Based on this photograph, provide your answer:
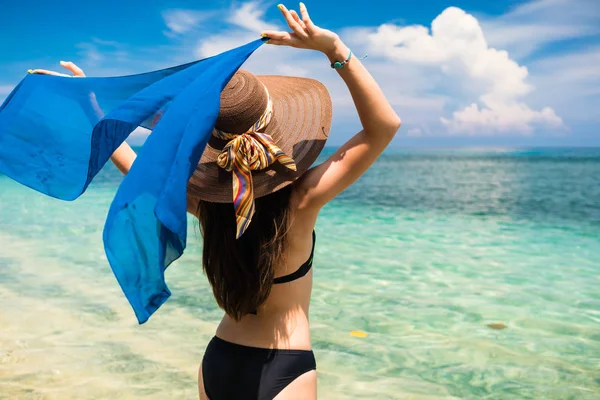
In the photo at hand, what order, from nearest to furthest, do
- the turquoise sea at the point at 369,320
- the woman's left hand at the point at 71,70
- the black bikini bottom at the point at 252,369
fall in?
the black bikini bottom at the point at 252,369 < the woman's left hand at the point at 71,70 < the turquoise sea at the point at 369,320

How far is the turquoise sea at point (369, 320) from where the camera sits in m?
3.97

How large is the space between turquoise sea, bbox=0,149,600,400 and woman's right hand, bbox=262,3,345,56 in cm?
274

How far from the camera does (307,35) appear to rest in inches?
Result: 66.1

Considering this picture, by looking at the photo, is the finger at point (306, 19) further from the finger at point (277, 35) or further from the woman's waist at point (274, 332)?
the woman's waist at point (274, 332)

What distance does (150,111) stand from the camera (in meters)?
1.84

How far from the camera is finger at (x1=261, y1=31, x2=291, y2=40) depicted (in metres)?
1.73

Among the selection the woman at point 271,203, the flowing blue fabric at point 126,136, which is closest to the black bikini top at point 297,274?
the woman at point 271,203

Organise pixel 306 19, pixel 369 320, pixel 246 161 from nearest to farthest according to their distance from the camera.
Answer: pixel 306 19 < pixel 246 161 < pixel 369 320

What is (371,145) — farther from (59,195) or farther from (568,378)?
(568,378)

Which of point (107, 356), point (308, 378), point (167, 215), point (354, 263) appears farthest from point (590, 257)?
point (167, 215)

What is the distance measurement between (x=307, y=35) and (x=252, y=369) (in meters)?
1.12

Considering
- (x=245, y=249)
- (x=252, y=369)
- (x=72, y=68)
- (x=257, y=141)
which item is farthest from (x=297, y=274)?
(x=72, y=68)

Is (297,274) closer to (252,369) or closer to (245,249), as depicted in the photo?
(245,249)

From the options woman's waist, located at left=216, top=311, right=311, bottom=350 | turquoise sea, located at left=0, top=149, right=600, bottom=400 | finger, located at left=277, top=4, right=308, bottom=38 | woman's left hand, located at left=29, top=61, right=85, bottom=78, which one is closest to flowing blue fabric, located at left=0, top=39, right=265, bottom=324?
woman's left hand, located at left=29, top=61, right=85, bottom=78
